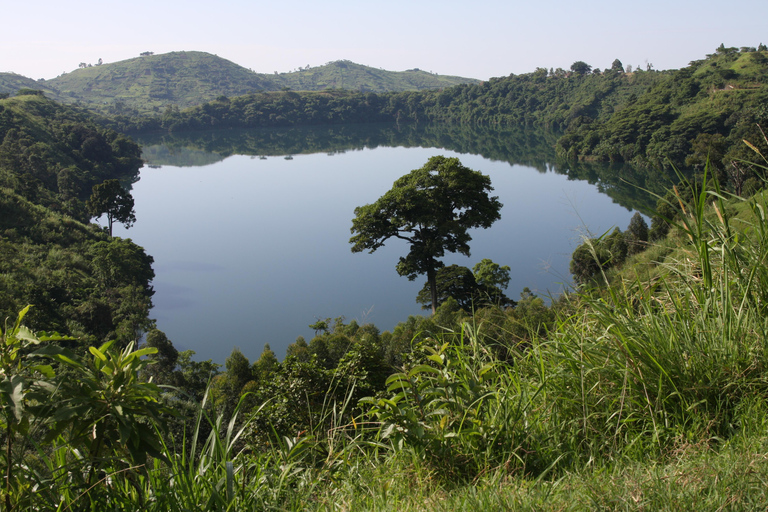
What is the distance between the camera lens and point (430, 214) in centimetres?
1600

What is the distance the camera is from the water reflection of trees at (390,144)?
1700 inches

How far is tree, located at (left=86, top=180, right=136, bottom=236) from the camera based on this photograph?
25.3 m

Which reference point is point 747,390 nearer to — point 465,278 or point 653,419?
point 653,419

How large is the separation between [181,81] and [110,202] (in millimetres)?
117362

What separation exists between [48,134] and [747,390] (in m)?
44.7

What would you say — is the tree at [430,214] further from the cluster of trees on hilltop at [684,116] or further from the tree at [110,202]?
the cluster of trees on hilltop at [684,116]

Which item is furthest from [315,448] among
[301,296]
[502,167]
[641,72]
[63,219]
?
[641,72]

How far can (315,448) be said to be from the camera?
179 centimetres

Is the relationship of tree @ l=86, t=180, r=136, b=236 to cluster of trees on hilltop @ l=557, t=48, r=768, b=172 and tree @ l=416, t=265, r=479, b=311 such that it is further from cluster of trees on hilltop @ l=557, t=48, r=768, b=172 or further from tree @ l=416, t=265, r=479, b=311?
cluster of trees on hilltop @ l=557, t=48, r=768, b=172

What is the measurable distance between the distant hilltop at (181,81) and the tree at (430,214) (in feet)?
293

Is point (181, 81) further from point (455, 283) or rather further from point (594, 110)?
point (455, 283)

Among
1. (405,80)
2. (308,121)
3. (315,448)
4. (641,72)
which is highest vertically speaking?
(405,80)

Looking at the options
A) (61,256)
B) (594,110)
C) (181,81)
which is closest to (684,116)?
(594,110)

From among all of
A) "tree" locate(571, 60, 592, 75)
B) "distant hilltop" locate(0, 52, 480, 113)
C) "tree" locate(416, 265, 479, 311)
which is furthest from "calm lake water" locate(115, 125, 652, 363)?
"distant hilltop" locate(0, 52, 480, 113)
